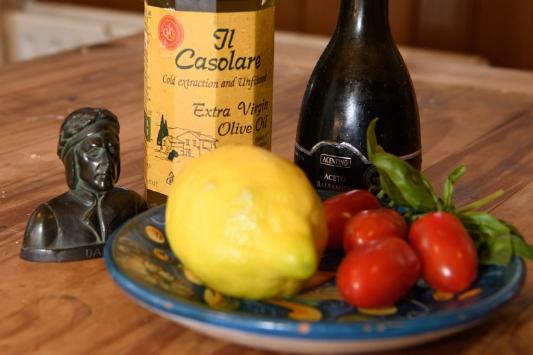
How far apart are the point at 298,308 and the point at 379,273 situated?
0.06 meters

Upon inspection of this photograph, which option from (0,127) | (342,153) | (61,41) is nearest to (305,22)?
(61,41)

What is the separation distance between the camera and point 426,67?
148cm

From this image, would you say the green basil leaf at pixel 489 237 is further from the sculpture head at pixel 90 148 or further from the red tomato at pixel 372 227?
the sculpture head at pixel 90 148

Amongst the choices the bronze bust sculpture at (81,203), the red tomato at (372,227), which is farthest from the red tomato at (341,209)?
the bronze bust sculpture at (81,203)

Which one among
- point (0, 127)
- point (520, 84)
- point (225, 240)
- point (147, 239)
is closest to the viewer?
point (225, 240)

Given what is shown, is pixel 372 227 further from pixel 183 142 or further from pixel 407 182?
pixel 183 142

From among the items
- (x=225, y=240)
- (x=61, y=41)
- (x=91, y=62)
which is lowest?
(x=61, y=41)

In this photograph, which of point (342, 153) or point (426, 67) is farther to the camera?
point (426, 67)

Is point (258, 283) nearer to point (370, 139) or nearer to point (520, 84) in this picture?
point (370, 139)

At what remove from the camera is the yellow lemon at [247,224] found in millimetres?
585

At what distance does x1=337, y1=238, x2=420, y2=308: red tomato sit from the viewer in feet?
1.94

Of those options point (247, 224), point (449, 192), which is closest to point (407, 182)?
point (449, 192)

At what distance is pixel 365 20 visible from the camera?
2.70ft

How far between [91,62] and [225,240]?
938 millimetres
